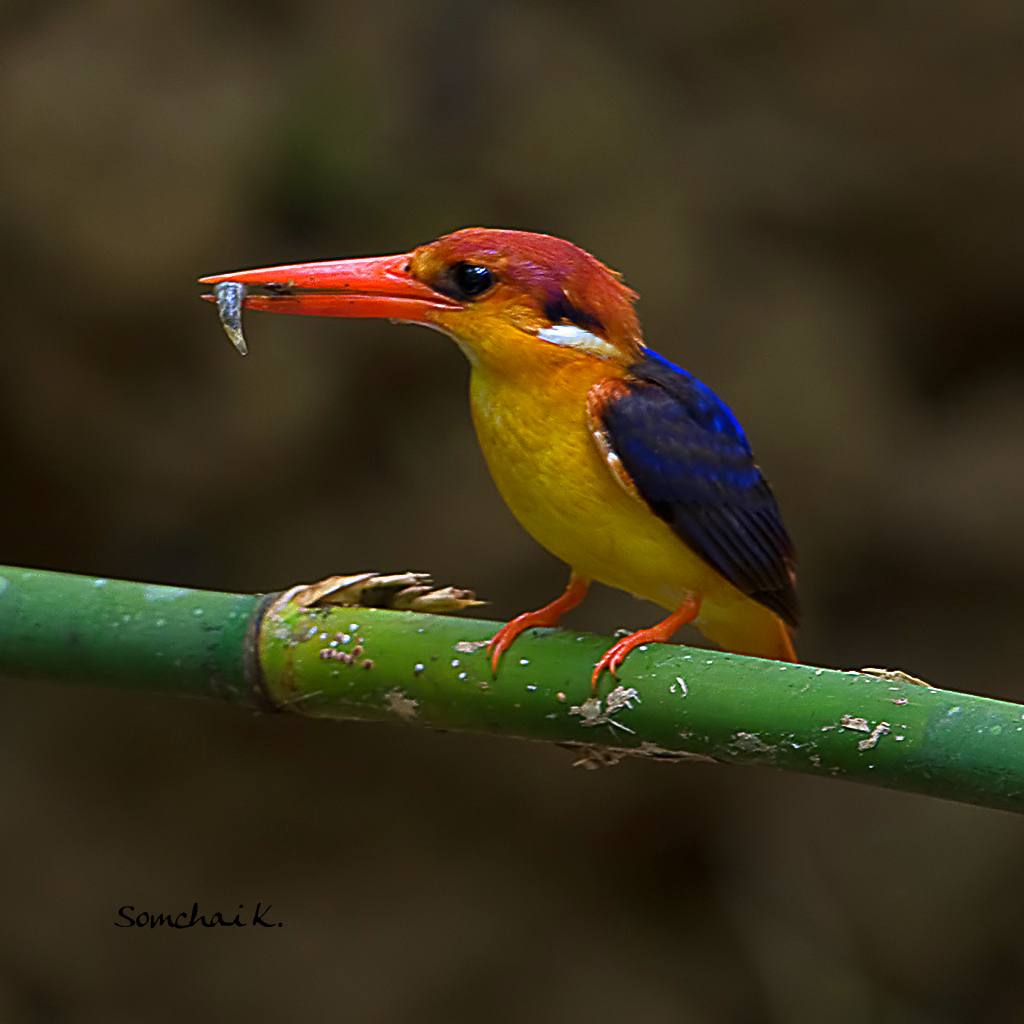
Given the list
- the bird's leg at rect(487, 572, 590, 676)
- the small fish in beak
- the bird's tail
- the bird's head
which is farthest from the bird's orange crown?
the bird's tail

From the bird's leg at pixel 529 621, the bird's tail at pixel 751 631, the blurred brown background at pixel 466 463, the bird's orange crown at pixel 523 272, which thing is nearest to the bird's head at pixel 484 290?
the bird's orange crown at pixel 523 272

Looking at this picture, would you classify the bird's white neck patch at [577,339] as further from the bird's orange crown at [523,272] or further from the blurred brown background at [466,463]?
the blurred brown background at [466,463]

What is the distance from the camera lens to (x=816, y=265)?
3.01 meters

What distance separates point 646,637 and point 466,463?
1.70 m

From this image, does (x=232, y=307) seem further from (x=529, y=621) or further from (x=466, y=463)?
(x=466, y=463)

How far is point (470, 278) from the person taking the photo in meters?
1.18

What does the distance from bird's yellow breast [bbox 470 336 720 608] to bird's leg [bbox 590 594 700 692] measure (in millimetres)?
59

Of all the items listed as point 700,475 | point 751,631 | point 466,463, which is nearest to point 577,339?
point 700,475

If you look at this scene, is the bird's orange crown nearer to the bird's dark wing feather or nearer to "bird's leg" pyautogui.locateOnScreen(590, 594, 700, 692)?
the bird's dark wing feather

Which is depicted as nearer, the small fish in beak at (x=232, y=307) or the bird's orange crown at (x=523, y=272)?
the small fish in beak at (x=232, y=307)

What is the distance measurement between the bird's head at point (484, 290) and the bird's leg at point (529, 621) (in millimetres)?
266

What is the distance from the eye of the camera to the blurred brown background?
9.05 feet

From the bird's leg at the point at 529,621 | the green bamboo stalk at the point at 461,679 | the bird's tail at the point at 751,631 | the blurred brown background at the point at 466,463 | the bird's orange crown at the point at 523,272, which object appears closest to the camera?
the green bamboo stalk at the point at 461,679

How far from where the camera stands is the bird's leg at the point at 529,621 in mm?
1069
